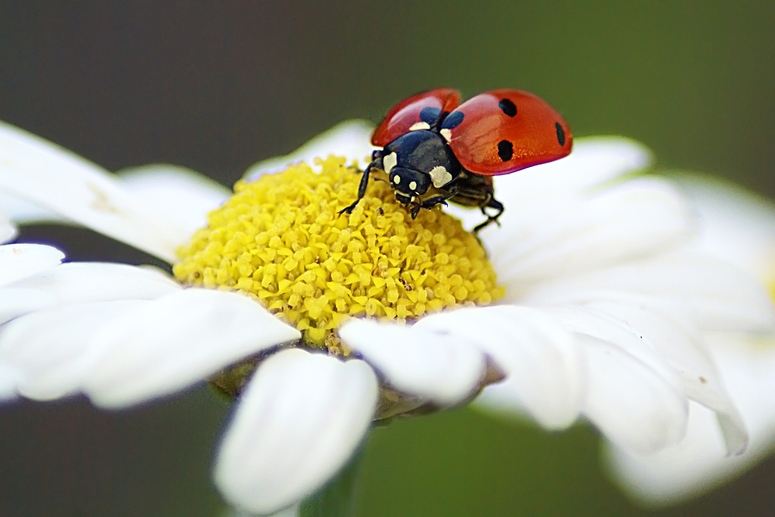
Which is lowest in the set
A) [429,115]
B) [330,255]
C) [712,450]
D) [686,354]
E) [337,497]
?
[712,450]

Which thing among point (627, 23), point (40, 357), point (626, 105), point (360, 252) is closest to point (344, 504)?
point (360, 252)

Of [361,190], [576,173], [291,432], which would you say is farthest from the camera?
[576,173]

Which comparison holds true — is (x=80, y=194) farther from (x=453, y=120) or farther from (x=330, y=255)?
(x=453, y=120)

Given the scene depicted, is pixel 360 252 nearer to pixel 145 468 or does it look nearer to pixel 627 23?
pixel 145 468

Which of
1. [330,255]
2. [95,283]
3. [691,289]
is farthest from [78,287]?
[691,289]

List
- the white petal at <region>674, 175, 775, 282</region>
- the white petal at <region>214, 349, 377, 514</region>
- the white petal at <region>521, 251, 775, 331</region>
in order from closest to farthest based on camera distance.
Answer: the white petal at <region>214, 349, 377, 514</region> → the white petal at <region>521, 251, 775, 331</region> → the white petal at <region>674, 175, 775, 282</region>

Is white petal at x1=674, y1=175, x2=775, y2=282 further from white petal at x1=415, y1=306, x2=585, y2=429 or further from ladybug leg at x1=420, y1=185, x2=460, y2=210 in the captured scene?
white petal at x1=415, y1=306, x2=585, y2=429

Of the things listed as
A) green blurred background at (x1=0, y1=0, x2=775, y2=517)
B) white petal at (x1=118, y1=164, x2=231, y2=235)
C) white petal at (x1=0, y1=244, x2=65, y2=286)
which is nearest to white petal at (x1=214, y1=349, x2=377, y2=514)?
white petal at (x1=0, y1=244, x2=65, y2=286)
